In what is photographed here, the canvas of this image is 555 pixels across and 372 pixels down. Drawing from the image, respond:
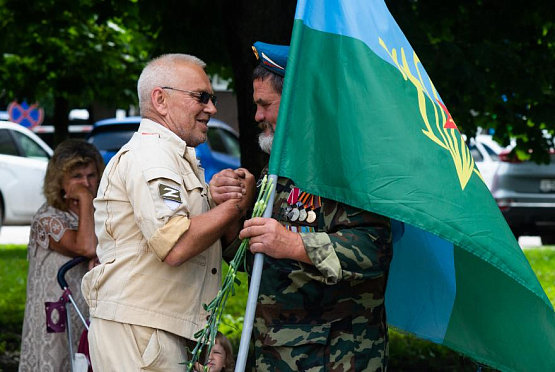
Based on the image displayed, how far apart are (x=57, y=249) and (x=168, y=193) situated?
2.00m

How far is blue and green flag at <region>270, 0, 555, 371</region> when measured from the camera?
131 inches

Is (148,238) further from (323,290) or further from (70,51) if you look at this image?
(70,51)

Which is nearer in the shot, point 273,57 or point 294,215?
point 294,215

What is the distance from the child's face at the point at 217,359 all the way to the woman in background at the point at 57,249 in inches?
65.0

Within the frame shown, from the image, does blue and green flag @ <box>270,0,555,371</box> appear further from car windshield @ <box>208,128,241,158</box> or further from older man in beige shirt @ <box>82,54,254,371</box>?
car windshield @ <box>208,128,241,158</box>

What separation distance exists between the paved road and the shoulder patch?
13424 mm

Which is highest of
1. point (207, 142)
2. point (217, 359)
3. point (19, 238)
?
point (217, 359)

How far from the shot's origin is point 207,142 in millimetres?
15359

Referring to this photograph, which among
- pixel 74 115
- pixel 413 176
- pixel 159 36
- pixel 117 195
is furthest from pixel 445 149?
pixel 74 115

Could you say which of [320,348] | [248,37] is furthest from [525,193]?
[320,348]

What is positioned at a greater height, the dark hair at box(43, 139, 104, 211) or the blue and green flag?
the blue and green flag

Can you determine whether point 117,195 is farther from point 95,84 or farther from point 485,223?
point 95,84

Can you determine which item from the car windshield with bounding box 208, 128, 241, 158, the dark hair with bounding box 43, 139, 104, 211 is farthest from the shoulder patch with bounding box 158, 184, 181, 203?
the car windshield with bounding box 208, 128, 241, 158

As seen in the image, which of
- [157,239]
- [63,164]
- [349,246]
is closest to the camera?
[349,246]
